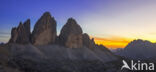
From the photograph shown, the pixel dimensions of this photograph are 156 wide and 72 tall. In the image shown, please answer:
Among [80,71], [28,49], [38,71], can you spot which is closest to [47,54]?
[28,49]

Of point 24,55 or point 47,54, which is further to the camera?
point 47,54

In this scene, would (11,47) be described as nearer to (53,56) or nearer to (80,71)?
(53,56)

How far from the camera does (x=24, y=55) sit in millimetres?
171250

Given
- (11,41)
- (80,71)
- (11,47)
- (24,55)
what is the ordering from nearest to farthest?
(80,71)
(24,55)
(11,47)
(11,41)

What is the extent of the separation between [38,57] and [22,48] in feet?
Result: 85.1

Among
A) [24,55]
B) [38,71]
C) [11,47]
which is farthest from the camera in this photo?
[11,47]

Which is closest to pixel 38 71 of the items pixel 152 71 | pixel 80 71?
pixel 80 71

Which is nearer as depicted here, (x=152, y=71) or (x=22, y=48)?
(x=152, y=71)

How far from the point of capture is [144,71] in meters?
117

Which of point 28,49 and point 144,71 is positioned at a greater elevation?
point 28,49

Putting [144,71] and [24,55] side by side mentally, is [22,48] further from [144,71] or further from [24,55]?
[144,71]

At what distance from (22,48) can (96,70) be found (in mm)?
94783

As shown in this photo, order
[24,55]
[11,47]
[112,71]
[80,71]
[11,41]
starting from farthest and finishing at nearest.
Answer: [11,41] → [11,47] → [24,55] → [80,71] → [112,71]

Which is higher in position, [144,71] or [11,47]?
[11,47]
